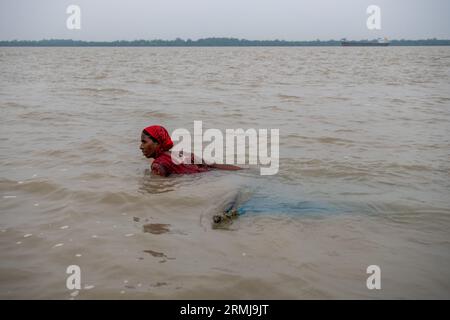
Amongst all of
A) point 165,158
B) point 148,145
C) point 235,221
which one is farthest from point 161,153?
point 235,221

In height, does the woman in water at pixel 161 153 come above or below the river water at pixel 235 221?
above

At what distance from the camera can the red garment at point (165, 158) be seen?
518 centimetres

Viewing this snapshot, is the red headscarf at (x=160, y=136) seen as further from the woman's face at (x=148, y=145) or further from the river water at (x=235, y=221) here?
the river water at (x=235, y=221)

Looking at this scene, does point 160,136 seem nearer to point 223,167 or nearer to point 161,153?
point 161,153

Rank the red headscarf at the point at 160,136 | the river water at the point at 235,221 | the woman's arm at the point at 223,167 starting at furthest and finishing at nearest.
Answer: the woman's arm at the point at 223,167, the red headscarf at the point at 160,136, the river water at the point at 235,221

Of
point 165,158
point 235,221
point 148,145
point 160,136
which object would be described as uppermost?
point 160,136

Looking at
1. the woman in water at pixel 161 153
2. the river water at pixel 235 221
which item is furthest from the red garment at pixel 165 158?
the river water at pixel 235 221

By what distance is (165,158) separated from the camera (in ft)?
17.5

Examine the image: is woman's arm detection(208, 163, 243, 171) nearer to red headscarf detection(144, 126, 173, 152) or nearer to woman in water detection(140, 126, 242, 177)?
woman in water detection(140, 126, 242, 177)

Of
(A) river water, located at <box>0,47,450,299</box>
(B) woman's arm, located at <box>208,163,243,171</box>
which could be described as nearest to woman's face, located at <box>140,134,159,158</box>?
(A) river water, located at <box>0,47,450,299</box>

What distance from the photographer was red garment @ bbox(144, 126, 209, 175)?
5.18 meters

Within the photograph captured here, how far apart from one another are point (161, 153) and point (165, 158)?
0.08 m
